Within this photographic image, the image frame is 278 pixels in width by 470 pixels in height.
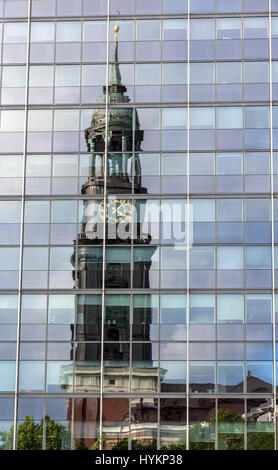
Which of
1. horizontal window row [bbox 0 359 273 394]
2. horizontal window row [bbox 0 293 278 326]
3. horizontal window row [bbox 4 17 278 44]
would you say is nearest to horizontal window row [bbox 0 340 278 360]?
horizontal window row [bbox 0 359 273 394]

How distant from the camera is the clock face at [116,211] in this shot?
48188 millimetres

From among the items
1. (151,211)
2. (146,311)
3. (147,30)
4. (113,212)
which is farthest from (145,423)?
(147,30)

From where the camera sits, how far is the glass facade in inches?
1807

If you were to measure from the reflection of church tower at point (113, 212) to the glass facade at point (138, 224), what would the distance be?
0.22 ft

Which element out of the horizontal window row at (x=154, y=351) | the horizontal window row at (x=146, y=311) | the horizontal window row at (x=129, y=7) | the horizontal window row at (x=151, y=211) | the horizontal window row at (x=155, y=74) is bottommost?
the horizontal window row at (x=154, y=351)

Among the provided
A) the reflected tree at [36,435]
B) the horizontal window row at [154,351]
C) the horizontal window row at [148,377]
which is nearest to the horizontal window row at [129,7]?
the horizontal window row at [154,351]

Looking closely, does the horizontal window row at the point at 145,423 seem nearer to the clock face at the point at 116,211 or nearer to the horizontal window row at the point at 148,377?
the horizontal window row at the point at 148,377

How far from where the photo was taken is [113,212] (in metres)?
48.3

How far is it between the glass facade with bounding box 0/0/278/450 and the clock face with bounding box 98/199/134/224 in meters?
0.07

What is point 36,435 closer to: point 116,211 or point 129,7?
point 116,211

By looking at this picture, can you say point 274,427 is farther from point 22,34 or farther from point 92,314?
point 22,34

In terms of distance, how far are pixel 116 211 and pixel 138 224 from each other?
1.26 m

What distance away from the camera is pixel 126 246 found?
1876 inches
